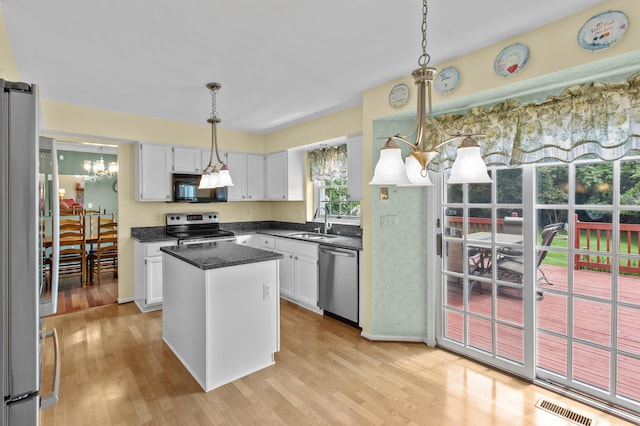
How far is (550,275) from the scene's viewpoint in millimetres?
2471

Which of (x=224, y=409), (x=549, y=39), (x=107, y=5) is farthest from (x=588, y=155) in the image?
(x=107, y=5)

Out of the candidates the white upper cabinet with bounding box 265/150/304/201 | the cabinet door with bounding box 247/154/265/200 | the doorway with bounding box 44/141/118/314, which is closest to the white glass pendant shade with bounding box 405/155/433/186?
the white upper cabinet with bounding box 265/150/304/201

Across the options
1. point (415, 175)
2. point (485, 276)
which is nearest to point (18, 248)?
point (415, 175)

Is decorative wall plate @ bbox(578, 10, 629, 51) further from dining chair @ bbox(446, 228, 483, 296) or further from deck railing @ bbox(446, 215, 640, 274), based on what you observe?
dining chair @ bbox(446, 228, 483, 296)

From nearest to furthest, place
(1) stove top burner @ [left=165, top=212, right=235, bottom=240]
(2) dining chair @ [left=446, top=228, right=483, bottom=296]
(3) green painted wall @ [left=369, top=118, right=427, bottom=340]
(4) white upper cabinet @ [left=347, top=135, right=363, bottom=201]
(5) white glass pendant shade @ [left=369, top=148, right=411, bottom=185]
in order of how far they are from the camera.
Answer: (5) white glass pendant shade @ [left=369, top=148, right=411, bottom=185]
(2) dining chair @ [left=446, top=228, right=483, bottom=296]
(3) green painted wall @ [left=369, top=118, right=427, bottom=340]
(4) white upper cabinet @ [left=347, top=135, right=363, bottom=201]
(1) stove top burner @ [left=165, top=212, right=235, bottom=240]

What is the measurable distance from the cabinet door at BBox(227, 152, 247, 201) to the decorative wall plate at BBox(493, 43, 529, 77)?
3752 mm

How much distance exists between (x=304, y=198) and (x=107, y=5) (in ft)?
11.4

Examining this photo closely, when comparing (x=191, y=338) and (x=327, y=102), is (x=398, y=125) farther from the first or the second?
(x=191, y=338)

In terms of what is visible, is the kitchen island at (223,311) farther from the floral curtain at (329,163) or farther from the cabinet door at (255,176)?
the cabinet door at (255,176)

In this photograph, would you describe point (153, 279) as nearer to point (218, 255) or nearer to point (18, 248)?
point (218, 255)

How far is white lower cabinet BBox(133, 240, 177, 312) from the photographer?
4043 millimetres

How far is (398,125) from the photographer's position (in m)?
3.20

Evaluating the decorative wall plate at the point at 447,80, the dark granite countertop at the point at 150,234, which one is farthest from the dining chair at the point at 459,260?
the dark granite countertop at the point at 150,234

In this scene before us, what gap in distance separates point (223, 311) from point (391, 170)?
1.79 m
